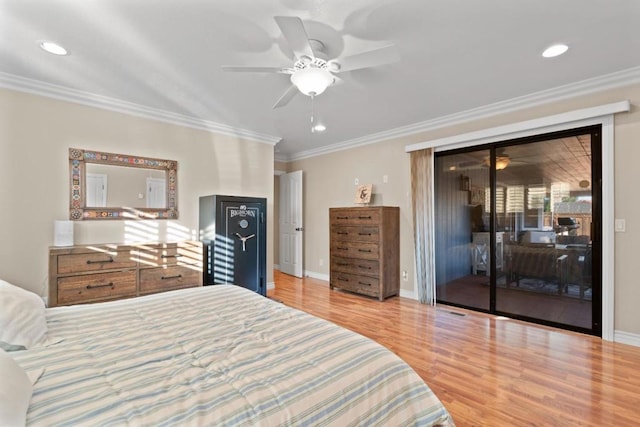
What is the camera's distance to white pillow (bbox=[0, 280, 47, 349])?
126cm

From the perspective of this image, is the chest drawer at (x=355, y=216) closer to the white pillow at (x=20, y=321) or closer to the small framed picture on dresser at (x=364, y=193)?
the small framed picture on dresser at (x=364, y=193)

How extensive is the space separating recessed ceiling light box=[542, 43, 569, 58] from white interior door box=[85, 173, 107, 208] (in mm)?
4473

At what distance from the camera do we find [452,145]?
3.98 metres

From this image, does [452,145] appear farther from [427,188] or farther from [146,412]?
[146,412]

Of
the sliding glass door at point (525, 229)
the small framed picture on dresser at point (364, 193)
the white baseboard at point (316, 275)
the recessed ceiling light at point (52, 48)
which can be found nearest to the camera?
the recessed ceiling light at point (52, 48)

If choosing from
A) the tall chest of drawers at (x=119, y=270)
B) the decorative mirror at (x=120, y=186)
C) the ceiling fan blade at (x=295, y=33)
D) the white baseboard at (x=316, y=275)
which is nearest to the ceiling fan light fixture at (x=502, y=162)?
the ceiling fan blade at (x=295, y=33)

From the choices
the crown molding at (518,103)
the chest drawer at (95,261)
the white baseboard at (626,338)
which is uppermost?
the crown molding at (518,103)

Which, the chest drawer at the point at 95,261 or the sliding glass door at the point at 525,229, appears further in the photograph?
the sliding glass door at the point at 525,229

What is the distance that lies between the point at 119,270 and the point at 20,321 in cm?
194

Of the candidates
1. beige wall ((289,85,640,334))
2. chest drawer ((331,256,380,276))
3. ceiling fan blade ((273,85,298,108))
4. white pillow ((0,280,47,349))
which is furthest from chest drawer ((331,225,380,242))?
white pillow ((0,280,47,349))

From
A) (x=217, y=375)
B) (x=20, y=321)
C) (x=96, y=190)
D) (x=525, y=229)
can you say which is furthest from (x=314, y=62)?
→ (x=525, y=229)

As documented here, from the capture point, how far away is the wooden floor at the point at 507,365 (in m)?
1.86

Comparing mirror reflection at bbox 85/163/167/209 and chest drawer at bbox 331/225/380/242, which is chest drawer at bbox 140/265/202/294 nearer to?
mirror reflection at bbox 85/163/167/209

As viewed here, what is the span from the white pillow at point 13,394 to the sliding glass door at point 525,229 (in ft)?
13.5
